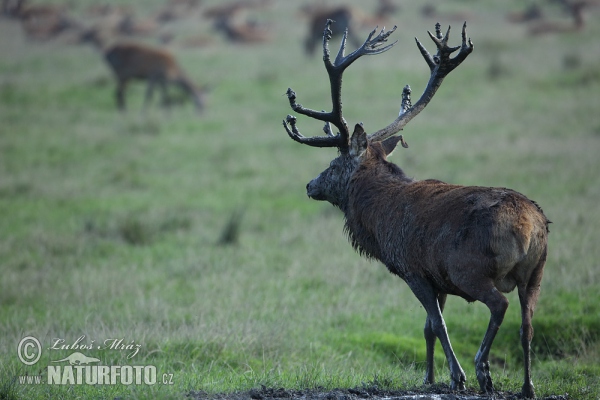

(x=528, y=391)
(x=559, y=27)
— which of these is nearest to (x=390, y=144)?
(x=528, y=391)

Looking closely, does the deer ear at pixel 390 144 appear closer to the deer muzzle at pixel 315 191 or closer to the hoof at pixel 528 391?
the deer muzzle at pixel 315 191

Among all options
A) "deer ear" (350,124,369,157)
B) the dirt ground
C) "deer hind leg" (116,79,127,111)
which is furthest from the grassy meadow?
"deer ear" (350,124,369,157)

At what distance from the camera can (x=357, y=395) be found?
221 inches

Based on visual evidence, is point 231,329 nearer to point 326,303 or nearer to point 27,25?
point 326,303

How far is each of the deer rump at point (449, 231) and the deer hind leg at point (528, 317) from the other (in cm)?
8

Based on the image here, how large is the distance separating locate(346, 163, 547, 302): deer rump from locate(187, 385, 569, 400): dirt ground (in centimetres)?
69

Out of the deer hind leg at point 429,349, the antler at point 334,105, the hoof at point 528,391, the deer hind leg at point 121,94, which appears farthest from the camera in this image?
the deer hind leg at point 121,94

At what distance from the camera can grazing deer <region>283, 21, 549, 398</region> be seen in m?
5.51

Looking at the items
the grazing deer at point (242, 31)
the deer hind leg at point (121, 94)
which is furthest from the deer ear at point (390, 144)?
the grazing deer at point (242, 31)

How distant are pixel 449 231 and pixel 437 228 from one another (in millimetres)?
147

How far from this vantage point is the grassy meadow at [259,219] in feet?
24.5

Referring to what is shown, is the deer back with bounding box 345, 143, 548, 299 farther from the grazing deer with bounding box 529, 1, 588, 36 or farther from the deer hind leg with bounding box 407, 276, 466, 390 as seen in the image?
the grazing deer with bounding box 529, 1, 588, 36

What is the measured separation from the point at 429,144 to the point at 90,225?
7564mm

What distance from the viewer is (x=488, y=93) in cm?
2180
